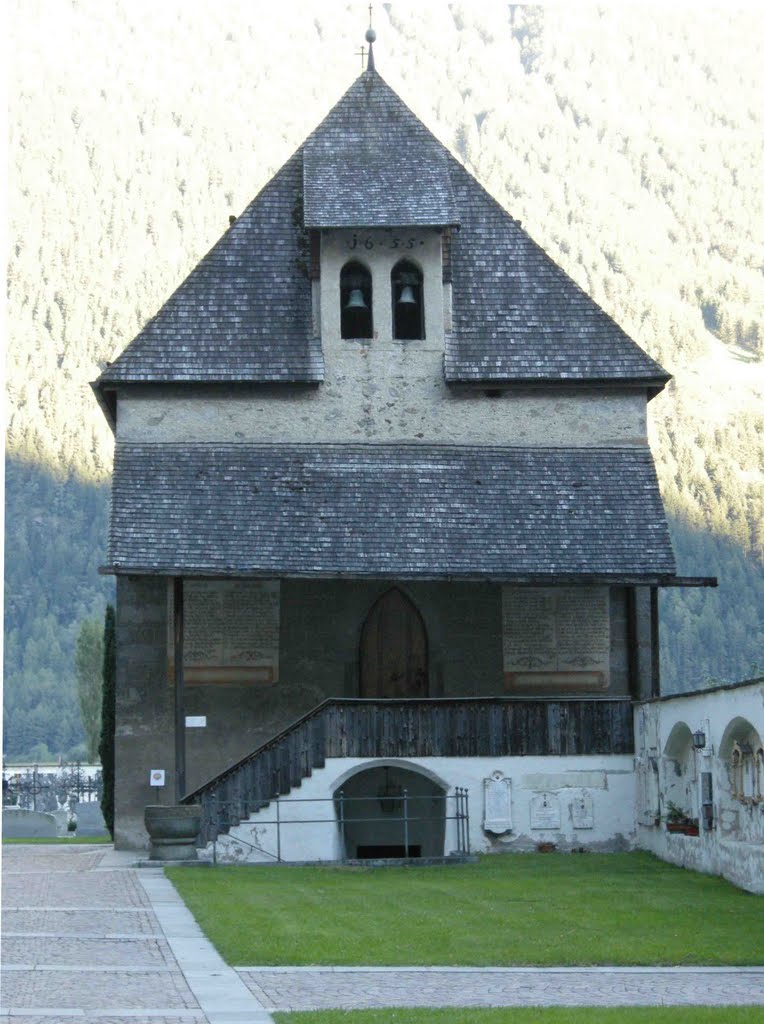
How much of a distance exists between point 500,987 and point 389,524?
1813 cm

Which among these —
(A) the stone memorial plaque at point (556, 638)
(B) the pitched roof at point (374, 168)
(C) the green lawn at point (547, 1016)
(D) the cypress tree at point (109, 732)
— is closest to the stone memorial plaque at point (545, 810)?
(A) the stone memorial plaque at point (556, 638)

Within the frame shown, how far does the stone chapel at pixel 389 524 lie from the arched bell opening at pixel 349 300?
0.20 feet

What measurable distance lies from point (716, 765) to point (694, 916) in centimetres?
570

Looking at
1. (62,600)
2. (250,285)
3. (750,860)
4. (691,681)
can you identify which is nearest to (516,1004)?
(750,860)

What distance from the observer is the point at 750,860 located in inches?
921

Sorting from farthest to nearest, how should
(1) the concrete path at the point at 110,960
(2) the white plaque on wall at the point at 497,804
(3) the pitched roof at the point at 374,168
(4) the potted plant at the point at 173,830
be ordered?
(3) the pitched roof at the point at 374,168 → (2) the white plaque on wall at the point at 497,804 → (4) the potted plant at the point at 173,830 → (1) the concrete path at the point at 110,960

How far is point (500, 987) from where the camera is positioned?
1487cm

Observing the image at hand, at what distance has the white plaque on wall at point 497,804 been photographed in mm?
30812

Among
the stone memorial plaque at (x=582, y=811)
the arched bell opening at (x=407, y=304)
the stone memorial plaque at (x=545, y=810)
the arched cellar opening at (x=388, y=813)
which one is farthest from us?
the arched bell opening at (x=407, y=304)

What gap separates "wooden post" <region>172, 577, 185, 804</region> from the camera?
31.4 meters

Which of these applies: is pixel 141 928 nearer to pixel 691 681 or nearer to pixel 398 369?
pixel 398 369

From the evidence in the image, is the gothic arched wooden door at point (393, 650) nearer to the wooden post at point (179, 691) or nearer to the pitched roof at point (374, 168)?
the wooden post at point (179, 691)

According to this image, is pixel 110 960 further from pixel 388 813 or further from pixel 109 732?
pixel 109 732

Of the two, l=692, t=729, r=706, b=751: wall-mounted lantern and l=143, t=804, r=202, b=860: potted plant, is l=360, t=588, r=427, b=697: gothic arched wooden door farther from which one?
l=692, t=729, r=706, b=751: wall-mounted lantern
